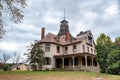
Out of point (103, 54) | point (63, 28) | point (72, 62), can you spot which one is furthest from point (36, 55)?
point (63, 28)

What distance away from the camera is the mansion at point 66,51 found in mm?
35500

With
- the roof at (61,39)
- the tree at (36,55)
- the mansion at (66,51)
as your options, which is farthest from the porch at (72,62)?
the tree at (36,55)

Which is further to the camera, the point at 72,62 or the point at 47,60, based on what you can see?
the point at 72,62

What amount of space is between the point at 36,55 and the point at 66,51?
25.1ft

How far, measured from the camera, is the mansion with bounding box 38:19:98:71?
116ft

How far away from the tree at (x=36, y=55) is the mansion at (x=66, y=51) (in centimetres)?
180

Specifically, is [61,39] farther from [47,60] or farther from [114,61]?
[114,61]

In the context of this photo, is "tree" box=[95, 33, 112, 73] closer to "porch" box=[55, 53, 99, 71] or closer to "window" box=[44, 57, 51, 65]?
"porch" box=[55, 53, 99, 71]

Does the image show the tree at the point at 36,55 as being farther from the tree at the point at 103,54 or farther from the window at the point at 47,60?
the tree at the point at 103,54

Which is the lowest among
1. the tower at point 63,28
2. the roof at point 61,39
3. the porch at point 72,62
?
the porch at point 72,62

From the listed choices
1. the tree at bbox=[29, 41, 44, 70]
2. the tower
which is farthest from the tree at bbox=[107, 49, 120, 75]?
the tower

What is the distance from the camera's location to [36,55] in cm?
3284

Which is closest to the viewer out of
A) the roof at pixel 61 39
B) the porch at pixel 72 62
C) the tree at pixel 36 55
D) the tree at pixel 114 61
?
the tree at pixel 114 61

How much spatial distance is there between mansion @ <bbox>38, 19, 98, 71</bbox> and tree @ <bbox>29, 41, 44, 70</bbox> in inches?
71.0
